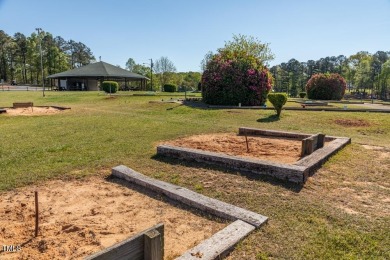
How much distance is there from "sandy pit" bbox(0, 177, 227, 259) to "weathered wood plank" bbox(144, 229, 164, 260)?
0.85 metres

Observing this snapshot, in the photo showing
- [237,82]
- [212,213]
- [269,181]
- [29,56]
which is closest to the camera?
[212,213]

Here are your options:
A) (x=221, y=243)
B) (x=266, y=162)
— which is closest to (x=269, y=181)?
(x=266, y=162)

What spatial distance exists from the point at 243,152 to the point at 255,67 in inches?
532

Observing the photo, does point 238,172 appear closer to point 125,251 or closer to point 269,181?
point 269,181

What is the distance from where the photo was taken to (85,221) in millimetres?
3654

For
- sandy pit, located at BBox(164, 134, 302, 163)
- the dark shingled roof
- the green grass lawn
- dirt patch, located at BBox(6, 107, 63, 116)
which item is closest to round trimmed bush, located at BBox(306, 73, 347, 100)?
the green grass lawn

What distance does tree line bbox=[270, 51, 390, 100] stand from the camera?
214 feet

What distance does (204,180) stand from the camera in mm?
5184

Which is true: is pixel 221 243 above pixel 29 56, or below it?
below

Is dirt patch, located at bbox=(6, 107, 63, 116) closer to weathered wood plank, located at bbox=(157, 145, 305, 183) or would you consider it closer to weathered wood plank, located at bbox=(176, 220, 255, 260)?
weathered wood plank, located at bbox=(157, 145, 305, 183)

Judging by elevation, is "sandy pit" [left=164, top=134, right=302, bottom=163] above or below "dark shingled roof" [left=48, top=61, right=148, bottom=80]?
below

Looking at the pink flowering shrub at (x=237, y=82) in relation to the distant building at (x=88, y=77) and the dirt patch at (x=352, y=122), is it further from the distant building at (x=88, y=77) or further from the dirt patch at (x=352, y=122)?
the distant building at (x=88, y=77)

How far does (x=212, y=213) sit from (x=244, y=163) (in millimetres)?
1974

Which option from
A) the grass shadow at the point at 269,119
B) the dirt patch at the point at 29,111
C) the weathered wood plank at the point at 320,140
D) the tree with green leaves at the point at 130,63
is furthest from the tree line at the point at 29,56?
the weathered wood plank at the point at 320,140
